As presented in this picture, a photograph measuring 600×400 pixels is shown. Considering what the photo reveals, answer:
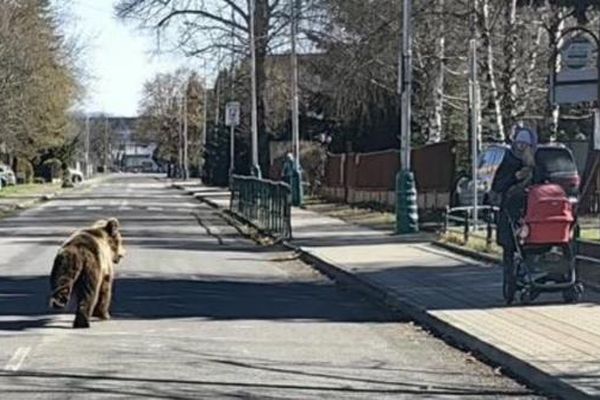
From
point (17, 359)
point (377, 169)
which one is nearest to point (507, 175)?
point (17, 359)

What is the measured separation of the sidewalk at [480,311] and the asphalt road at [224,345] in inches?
11.1

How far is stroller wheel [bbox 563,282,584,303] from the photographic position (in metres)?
15.5

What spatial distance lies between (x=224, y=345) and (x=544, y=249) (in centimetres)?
413

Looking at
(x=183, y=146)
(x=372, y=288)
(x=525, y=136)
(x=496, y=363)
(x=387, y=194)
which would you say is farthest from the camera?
(x=183, y=146)

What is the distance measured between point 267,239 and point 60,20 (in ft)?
139

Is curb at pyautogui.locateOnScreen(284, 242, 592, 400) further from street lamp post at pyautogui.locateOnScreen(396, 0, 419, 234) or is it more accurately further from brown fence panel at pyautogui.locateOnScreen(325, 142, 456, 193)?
brown fence panel at pyautogui.locateOnScreen(325, 142, 456, 193)

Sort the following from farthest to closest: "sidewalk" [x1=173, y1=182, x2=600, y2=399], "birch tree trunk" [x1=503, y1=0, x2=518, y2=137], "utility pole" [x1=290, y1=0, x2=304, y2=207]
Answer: "utility pole" [x1=290, y1=0, x2=304, y2=207] < "birch tree trunk" [x1=503, y1=0, x2=518, y2=137] < "sidewalk" [x1=173, y1=182, x2=600, y2=399]

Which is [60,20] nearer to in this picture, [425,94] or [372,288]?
[425,94]

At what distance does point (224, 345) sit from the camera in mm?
13266

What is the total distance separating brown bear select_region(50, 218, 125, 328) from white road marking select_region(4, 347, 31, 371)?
1.28m

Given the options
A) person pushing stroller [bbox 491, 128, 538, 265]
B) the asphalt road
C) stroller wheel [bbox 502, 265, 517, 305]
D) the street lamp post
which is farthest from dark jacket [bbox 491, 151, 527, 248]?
the street lamp post

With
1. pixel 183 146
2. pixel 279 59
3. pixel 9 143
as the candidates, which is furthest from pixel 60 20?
pixel 183 146

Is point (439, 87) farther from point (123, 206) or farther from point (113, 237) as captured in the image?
point (113, 237)

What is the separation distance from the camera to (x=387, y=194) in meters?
43.4
